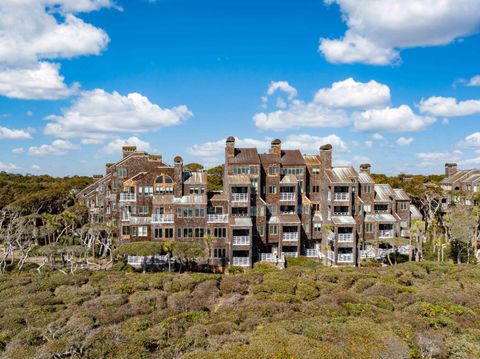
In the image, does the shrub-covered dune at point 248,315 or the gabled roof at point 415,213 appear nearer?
the shrub-covered dune at point 248,315

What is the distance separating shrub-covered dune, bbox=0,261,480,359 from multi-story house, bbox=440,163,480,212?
29343 millimetres

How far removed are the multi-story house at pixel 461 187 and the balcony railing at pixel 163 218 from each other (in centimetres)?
4809

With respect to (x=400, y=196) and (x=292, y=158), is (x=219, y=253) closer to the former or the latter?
(x=292, y=158)

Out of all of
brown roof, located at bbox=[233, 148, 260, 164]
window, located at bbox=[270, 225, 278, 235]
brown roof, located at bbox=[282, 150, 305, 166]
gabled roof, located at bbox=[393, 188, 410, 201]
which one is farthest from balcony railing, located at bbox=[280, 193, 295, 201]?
gabled roof, located at bbox=[393, 188, 410, 201]

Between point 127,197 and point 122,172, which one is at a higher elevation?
point 122,172

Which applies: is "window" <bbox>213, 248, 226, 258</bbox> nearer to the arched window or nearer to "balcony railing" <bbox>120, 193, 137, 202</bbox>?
the arched window

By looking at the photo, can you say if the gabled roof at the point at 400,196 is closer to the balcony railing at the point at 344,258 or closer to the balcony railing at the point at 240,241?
the balcony railing at the point at 344,258

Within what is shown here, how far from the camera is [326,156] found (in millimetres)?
53656

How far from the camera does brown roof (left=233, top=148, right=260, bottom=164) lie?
168ft

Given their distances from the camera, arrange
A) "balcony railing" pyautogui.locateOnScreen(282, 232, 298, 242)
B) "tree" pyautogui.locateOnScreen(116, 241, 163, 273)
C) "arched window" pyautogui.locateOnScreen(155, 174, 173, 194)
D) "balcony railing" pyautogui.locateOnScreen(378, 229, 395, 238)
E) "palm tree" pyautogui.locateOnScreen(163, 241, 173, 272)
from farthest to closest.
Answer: "balcony railing" pyautogui.locateOnScreen(378, 229, 395, 238) < "balcony railing" pyautogui.locateOnScreen(282, 232, 298, 242) < "arched window" pyautogui.locateOnScreen(155, 174, 173, 194) < "palm tree" pyautogui.locateOnScreen(163, 241, 173, 272) < "tree" pyautogui.locateOnScreen(116, 241, 163, 273)

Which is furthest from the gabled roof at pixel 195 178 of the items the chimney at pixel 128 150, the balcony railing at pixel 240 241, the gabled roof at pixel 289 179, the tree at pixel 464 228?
the tree at pixel 464 228

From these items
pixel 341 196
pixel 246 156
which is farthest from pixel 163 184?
pixel 341 196

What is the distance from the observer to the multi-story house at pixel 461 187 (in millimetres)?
63678

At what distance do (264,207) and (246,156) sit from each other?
326 inches
